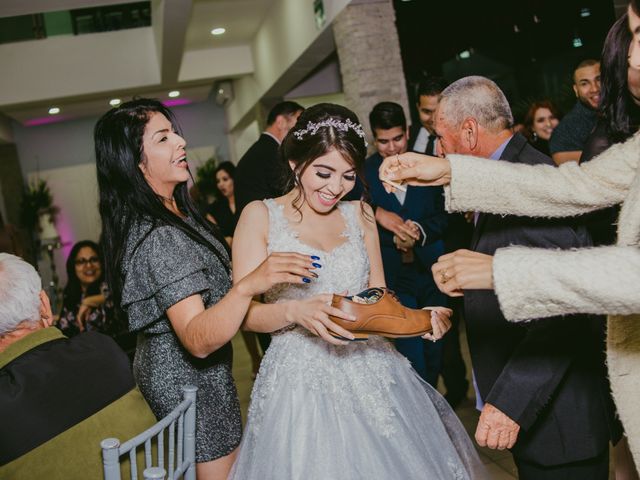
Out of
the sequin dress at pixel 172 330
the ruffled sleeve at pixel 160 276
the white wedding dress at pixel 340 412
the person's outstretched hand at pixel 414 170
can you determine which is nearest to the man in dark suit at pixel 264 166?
the white wedding dress at pixel 340 412

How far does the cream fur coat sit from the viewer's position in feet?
3.45

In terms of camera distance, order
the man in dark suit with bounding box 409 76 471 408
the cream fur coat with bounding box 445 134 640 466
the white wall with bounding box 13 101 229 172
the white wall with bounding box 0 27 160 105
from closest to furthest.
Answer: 1. the cream fur coat with bounding box 445 134 640 466
2. the man in dark suit with bounding box 409 76 471 408
3. the white wall with bounding box 0 27 160 105
4. the white wall with bounding box 13 101 229 172

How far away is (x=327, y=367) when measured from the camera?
72.2 inches

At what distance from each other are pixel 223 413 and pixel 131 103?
936 millimetres

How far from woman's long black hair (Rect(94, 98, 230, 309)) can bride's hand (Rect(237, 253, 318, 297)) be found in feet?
1.32

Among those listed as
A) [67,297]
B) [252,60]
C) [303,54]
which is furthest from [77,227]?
[67,297]

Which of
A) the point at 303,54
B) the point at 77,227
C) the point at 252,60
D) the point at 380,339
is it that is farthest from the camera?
the point at 77,227

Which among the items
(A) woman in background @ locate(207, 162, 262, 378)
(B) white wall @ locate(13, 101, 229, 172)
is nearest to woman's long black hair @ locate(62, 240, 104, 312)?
(A) woman in background @ locate(207, 162, 262, 378)

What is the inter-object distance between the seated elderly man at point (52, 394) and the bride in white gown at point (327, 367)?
0.37m

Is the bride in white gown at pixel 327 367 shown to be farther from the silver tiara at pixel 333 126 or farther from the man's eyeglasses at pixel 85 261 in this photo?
the man's eyeglasses at pixel 85 261

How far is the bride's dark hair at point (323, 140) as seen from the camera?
196cm

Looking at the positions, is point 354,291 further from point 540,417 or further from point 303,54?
point 303,54

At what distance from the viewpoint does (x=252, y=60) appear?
10.9 m

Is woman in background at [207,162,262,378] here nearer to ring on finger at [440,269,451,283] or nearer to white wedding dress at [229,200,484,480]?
white wedding dress at [229,200,484,480]
